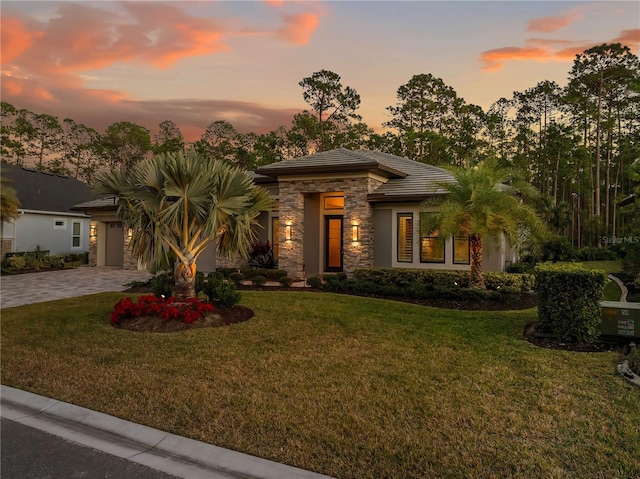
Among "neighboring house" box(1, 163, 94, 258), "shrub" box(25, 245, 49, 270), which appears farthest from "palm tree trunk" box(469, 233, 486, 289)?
"shrub" box(25, 245, 49, 270)

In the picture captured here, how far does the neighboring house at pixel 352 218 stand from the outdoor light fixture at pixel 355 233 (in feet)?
0.12

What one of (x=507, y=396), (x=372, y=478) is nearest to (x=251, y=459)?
(x=372, y=478)

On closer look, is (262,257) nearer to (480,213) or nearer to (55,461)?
(480,213)

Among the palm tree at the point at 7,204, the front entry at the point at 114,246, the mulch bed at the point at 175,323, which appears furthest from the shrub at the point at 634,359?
the palm tree at the point at 7,204

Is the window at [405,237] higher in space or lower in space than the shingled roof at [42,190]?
lower

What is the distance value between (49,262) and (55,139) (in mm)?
29850

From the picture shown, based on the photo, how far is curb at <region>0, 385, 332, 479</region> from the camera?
3.21m

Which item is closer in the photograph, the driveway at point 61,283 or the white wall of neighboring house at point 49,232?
the driveway at point 61,283

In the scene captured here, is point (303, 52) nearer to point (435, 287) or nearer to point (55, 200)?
point (435, 287)

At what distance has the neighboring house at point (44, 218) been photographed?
22.4 metres

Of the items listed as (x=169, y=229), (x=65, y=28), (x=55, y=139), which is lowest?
(x=169, y=229)

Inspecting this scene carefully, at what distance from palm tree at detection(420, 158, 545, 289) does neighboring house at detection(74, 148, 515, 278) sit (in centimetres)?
231

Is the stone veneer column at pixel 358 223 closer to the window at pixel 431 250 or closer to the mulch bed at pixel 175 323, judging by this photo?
the window at pixel 431 250

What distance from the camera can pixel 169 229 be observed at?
28.1ft
